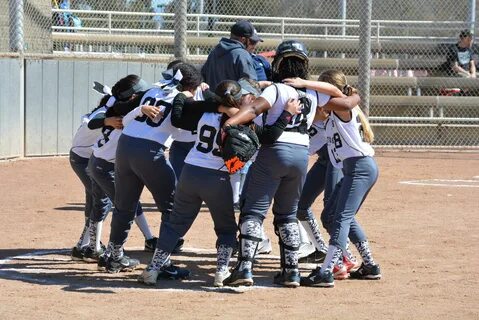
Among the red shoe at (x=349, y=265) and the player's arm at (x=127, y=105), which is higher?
the player's arm at (x=127, y=105)

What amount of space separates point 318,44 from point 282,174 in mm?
11784

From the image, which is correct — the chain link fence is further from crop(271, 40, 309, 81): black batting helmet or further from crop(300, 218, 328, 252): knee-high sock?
crop(271, 40, 309, 81): black batting helmet

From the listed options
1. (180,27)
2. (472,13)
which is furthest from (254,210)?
(472,13)

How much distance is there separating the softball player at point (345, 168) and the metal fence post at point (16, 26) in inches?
328

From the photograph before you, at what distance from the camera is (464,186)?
13.1m

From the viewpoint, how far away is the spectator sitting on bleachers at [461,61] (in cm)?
1809

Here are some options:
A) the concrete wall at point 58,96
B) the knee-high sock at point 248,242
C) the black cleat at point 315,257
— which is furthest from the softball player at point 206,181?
the concrete wall at point 58,96

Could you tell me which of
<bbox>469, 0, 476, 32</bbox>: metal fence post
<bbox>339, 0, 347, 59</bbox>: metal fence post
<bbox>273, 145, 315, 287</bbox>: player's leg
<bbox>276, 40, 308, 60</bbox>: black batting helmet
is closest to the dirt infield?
<bbox>273, 145, 315, 287</bbox>: player's leg

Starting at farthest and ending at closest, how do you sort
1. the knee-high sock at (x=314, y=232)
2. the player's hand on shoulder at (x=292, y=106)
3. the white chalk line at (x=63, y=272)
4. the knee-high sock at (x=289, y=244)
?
1. the knee-high sock at (x=314, y=232)
2. the knee-high sock at (x=289, y=244)
3. the white chalk line at (x=63, y=272)
4. the player's hand on shoulder at (x=292, y=106)

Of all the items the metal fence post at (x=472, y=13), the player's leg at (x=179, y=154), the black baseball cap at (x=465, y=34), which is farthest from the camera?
the metal fence post at (x=472, y=13)

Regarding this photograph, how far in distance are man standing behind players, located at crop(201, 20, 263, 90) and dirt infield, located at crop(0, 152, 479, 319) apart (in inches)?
60.5

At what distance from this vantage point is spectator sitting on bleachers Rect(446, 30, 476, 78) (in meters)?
A: 18.1

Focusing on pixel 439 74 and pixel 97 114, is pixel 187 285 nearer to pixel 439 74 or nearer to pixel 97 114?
pixel 97 114

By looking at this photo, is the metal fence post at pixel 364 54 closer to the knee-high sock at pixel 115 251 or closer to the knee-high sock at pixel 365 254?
the knee-high sock at pixel 365 254
